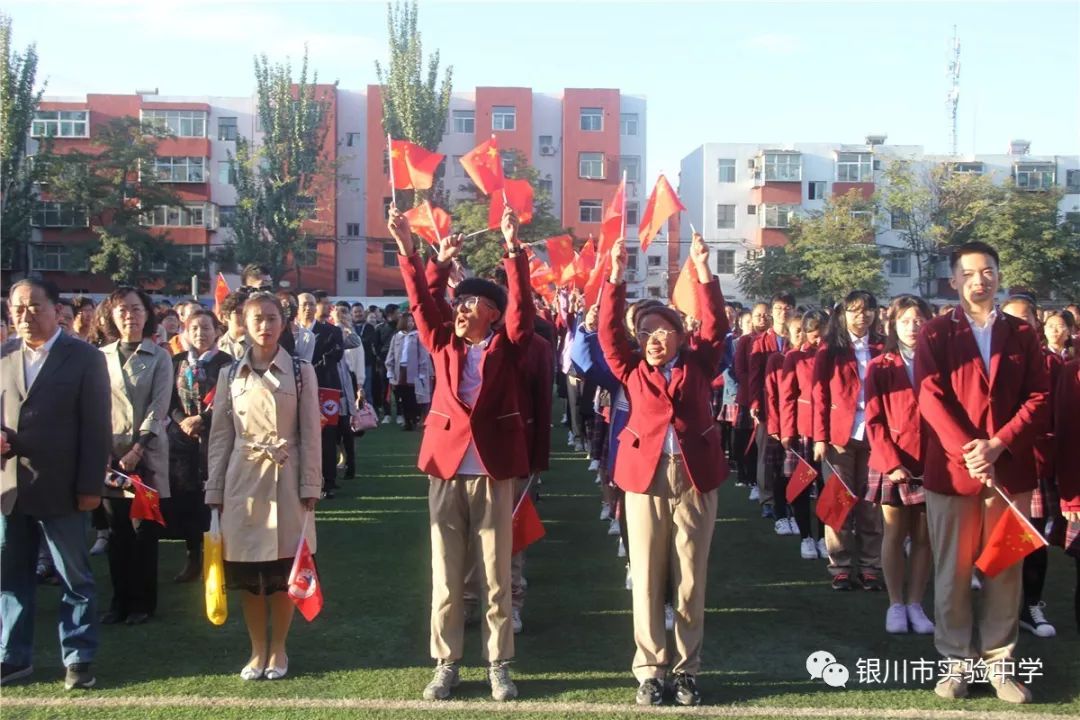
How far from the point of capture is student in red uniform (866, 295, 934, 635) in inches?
227

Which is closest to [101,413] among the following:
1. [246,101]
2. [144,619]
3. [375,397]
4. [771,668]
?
[144,619]

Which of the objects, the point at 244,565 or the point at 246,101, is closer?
the point at 244,565

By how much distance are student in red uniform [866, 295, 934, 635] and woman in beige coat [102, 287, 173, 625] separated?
4.16 metres

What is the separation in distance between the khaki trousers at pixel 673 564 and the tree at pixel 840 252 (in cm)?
3560

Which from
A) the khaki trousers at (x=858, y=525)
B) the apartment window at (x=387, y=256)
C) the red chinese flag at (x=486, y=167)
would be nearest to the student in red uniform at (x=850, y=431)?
the khaki trousers at (x=858, y=525)

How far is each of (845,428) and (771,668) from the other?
207cm

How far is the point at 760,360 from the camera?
901 centimetres

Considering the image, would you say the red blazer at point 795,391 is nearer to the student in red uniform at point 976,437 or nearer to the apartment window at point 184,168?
the student in red uniform at point 976,437

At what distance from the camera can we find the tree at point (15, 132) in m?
36.0

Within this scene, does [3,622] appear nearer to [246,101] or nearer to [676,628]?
[676,628]

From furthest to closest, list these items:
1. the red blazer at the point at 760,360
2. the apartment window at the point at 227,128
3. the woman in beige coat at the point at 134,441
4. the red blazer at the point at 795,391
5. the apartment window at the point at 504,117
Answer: the apartment window at the point at 504,117 → the apartment window at the point at 227,128 → the red blazer at the point at 760,360 → the red blazer at the point at 795,391 → the woman in beige coat at the point at 134,441

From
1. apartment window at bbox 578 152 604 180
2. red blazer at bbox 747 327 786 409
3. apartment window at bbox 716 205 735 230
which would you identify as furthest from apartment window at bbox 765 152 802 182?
red blazer at bbox 747 327 786 409

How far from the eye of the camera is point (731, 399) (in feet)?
34.4

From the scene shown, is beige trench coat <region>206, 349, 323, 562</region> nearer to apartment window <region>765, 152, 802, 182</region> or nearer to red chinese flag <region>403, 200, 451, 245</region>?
red chinese flag <region>403, 200, 451, 245</region>
